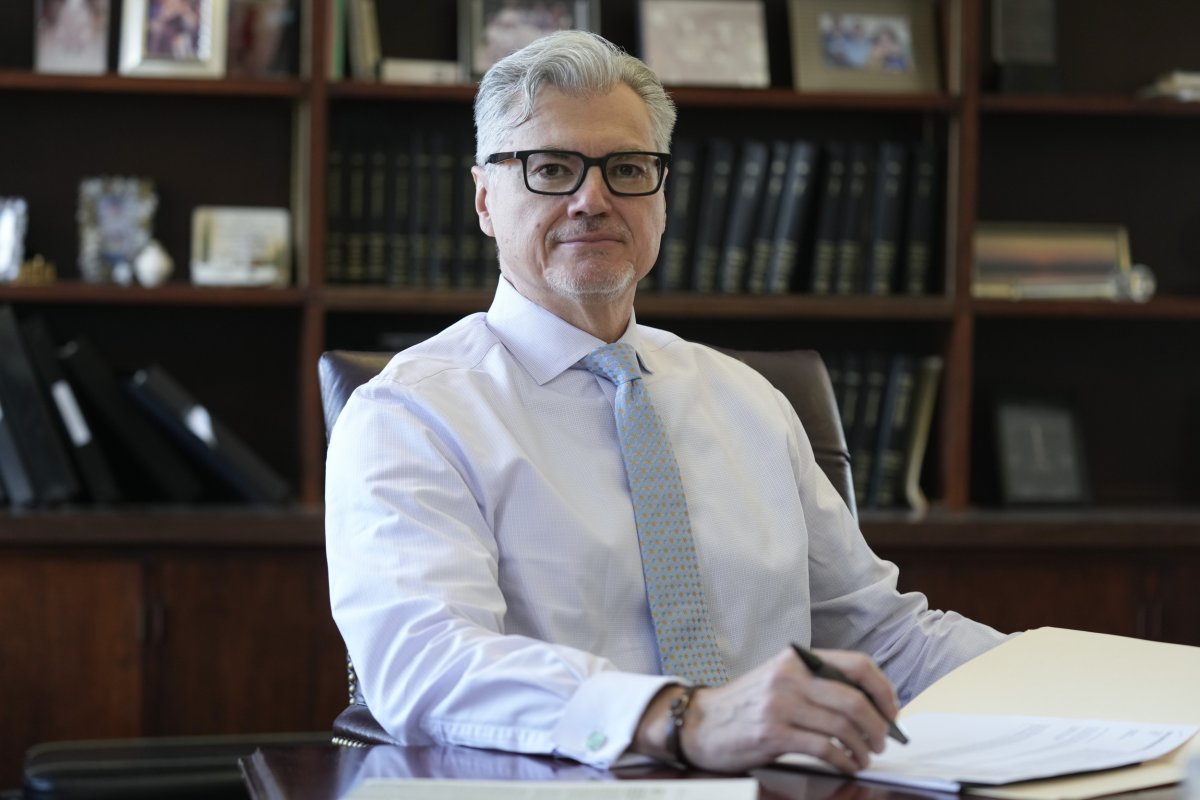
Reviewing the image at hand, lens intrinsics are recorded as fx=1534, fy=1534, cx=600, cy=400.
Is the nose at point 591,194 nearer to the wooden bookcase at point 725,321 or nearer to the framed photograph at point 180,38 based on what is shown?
the wooden bookcase at point 725,321

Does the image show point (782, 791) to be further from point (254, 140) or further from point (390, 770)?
point (254, 140)

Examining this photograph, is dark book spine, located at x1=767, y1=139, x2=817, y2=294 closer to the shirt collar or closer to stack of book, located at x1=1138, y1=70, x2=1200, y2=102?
stack of book, located at x1=1138, y1=70, x2=1200, y2=102

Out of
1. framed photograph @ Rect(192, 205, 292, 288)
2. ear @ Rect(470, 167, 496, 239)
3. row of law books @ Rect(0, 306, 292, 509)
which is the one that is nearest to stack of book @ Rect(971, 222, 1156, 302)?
framed photograph @ Rect(192, 205, 292, 288)

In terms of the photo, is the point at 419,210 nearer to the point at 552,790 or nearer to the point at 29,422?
the point at 29,422

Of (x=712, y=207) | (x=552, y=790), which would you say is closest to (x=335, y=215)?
(x=712, y=207)

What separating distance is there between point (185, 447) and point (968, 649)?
1.81 m

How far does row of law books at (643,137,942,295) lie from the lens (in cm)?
305

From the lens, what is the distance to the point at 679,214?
120 inches

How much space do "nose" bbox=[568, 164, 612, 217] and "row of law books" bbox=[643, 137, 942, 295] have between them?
54.8 inches

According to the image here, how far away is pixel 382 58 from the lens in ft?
10.3

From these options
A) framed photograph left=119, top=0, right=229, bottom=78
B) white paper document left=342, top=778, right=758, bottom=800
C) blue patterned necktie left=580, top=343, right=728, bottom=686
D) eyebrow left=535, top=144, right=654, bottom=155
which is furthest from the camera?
framed photograph left=119, top=0, right=229, bottom=78

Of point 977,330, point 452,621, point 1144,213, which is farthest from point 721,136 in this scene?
point 452,621

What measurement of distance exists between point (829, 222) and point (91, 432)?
58.9 inches


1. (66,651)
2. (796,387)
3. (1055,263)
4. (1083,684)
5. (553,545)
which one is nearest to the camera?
(1083,684)
